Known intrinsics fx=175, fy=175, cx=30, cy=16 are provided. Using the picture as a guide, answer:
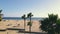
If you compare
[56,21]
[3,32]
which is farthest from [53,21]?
[3,32]

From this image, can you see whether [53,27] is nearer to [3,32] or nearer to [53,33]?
[53,33]

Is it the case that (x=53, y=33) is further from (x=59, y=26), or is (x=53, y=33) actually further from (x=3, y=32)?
(x=3, y=32)

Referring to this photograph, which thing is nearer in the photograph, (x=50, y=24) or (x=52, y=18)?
(x=52, y=18)

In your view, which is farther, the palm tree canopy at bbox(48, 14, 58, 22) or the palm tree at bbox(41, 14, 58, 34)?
the palm tree canopy at bbox(48, 14, 58, 22)

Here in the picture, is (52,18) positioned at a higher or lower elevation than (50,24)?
higher

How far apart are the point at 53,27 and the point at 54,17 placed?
273 centimetres

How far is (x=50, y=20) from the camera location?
158 feet

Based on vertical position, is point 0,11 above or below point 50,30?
above

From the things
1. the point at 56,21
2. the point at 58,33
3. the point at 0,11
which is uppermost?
the point at 0,11

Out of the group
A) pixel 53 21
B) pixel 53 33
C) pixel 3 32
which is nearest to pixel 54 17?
pixel 53 21

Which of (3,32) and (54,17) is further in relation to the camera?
(54,17)

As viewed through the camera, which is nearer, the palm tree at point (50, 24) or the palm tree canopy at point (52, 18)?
the palm tree at point (50, 24)

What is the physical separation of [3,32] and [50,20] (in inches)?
526

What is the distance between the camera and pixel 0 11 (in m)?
47.6
